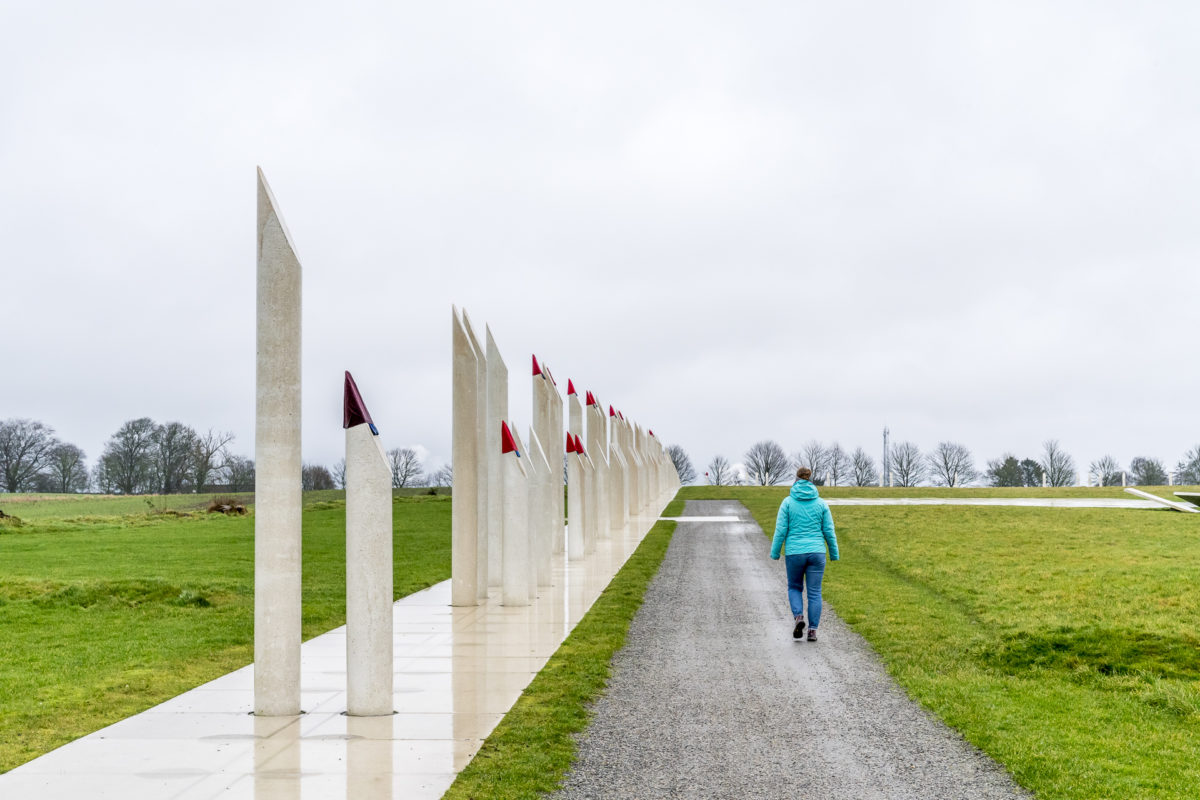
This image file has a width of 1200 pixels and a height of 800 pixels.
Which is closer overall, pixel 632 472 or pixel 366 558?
pixel 366 558

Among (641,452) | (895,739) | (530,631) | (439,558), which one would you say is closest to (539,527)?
(530,631)

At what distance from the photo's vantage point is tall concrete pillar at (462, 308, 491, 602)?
16094 millimetres

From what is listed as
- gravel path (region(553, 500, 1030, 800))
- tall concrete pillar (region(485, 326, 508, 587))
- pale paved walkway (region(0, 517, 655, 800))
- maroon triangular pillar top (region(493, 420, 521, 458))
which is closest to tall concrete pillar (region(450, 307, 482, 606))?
maroon triangular pillar top (region(493, 420, 521, 458))

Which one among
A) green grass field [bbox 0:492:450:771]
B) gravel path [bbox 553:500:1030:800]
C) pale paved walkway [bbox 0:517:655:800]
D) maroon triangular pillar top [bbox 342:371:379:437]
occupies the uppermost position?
maroon triangular pillar top [bbox 342:371:379:437]

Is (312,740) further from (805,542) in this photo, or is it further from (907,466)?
(907,466)

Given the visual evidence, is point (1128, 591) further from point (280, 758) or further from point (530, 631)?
point (280, 758)

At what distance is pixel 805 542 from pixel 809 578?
1.52 feet

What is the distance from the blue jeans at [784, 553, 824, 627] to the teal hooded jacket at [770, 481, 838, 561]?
95mm

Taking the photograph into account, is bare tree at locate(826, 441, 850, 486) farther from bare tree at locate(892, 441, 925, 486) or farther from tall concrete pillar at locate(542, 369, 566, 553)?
tall concrete pillar at locate(542, 369, 566, 553)

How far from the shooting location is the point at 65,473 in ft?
206

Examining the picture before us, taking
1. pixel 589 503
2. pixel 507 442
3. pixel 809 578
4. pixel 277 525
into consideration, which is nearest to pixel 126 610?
pixel 507 442

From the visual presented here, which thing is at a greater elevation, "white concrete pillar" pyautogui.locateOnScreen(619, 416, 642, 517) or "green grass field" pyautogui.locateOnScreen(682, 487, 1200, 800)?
"white concrete pillar" pyautogui.locateOnScreen(619, 416, 642, 517)

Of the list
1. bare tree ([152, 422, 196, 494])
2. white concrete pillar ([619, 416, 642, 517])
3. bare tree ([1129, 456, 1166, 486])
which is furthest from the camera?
bare tree ([1129, 456, 1166, 486])

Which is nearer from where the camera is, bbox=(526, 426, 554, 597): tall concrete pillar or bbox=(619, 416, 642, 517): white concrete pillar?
bbox=(526, 426, 554, 597): tall concrete pillar
